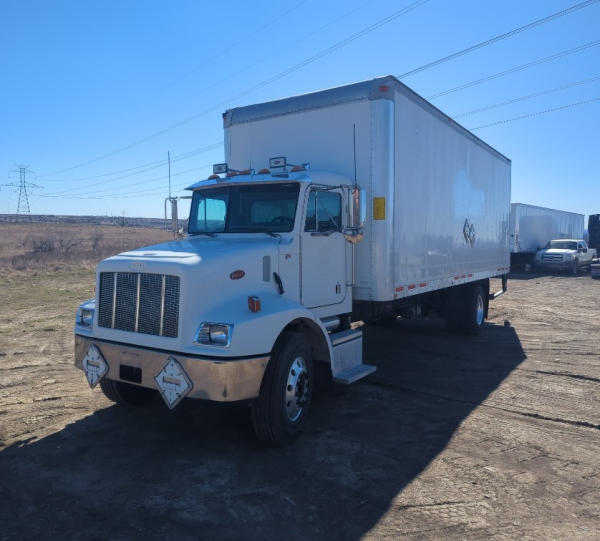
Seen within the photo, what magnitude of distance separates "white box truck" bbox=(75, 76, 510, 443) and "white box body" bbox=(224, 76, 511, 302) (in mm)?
18

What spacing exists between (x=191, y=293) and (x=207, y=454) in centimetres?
152

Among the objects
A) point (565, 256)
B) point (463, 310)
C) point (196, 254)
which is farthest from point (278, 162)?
point (565, 256)

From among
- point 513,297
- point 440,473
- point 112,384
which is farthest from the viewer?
point 513,297

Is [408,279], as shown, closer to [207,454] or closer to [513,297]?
[207,454]

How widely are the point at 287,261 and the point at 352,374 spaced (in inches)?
63.2

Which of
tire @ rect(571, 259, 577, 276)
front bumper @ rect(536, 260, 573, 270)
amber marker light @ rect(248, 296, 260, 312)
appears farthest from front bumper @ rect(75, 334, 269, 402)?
tire @ rect(571, 259, 577, 276)

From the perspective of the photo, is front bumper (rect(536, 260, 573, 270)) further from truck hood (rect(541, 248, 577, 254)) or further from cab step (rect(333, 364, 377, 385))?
cab step (rect(333, 364, 377, 385))

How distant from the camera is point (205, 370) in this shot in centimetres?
404

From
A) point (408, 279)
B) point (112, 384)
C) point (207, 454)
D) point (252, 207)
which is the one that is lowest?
point (207, 454)

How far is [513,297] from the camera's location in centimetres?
1683

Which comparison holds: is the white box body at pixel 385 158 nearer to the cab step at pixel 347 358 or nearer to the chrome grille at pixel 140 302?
the cab step at pixel 347 358

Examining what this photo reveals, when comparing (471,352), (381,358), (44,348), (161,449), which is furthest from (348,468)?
(44,348)

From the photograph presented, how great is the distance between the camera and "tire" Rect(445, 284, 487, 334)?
10016 millimetres

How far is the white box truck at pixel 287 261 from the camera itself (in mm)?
4242
